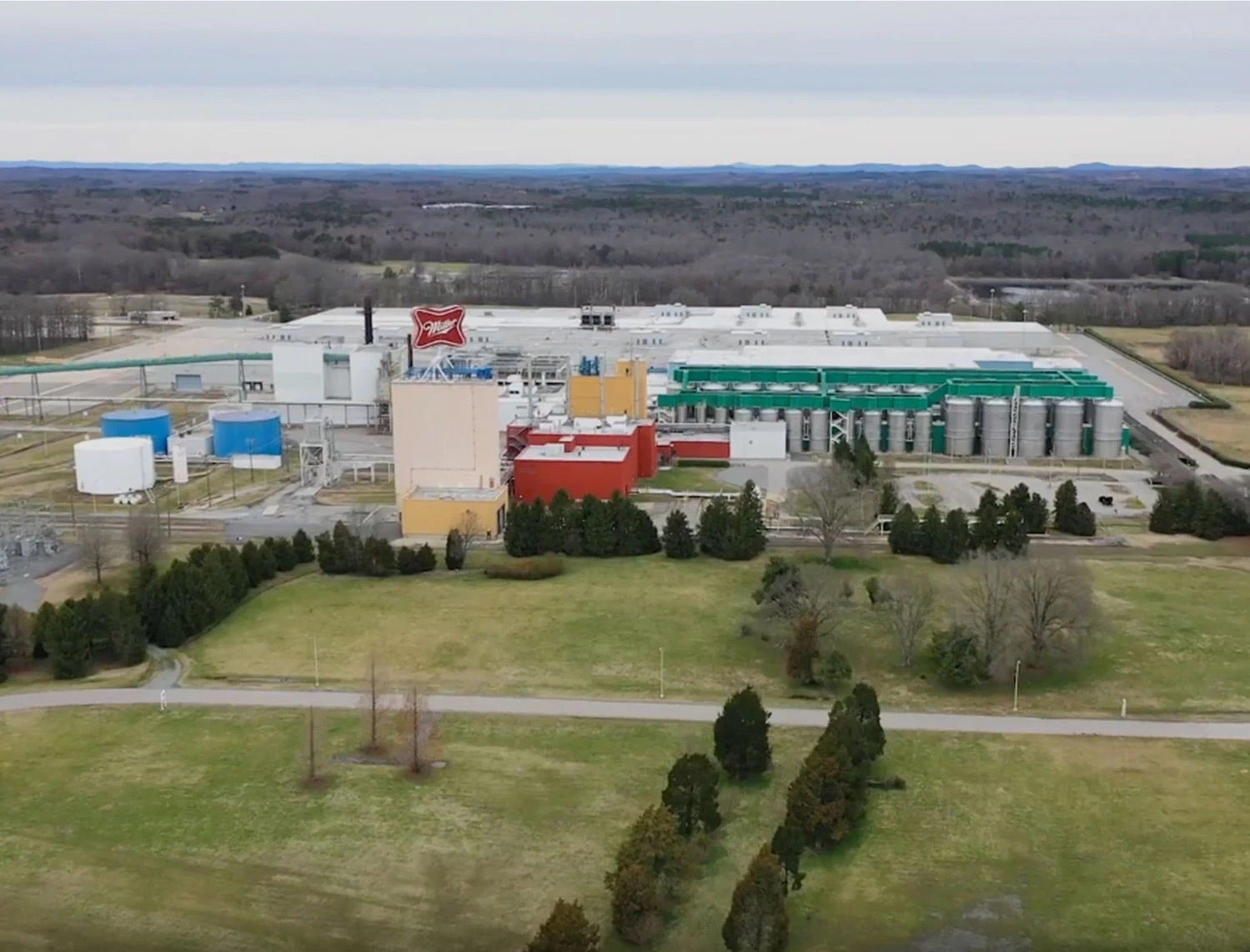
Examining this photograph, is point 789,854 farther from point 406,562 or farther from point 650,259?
point 650,259

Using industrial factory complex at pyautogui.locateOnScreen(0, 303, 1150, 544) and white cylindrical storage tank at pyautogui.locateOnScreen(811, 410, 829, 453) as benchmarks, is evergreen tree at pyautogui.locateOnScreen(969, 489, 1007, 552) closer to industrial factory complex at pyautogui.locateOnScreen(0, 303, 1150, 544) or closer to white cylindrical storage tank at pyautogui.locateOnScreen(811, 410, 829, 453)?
industrial factory complex at pyautogui.locateOnScreen(0, 303, 1150, 544)

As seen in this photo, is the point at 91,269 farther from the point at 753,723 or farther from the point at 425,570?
the point at 753,723

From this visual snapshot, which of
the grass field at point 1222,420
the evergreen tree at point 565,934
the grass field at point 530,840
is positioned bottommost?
the grass field at point 530,840

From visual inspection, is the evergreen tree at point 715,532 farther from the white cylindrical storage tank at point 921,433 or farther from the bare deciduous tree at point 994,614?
the white cylindrical storage tank at point 921,433

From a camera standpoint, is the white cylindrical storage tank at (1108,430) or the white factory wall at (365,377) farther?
the white factory wall at (365,377)

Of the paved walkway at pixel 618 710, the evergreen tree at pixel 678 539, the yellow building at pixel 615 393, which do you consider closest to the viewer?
the paved walkway at pixel 618 710

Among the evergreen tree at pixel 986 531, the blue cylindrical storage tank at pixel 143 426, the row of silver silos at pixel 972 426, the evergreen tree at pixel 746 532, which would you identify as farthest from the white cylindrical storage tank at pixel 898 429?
the blue cylindrical storage tank at pixel 143 426

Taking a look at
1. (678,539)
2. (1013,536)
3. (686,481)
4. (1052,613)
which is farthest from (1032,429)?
(1052,613)
